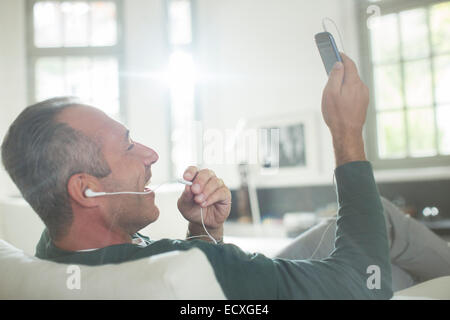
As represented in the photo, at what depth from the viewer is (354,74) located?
41cm

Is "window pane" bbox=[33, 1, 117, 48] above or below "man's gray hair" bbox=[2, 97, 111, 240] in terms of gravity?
above

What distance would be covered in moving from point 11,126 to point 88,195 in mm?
153

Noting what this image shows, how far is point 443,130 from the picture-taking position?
0.72m

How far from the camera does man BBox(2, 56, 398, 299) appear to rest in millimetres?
380

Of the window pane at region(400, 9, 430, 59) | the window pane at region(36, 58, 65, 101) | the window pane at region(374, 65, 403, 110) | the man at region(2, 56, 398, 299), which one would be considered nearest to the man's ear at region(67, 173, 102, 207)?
the man at region(2, 56, 398, 299)

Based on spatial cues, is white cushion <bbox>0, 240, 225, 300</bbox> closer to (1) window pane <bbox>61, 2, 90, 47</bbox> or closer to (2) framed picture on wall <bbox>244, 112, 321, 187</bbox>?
(1) window pane <bbox>61, 2, 90, 47</bbox>

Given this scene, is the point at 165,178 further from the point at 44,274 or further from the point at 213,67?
the point at 213,67

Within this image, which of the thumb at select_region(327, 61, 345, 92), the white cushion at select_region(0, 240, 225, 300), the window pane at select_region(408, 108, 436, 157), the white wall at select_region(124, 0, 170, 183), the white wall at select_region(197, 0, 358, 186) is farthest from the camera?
the white wall at select_region(197, 0, 358, 186)

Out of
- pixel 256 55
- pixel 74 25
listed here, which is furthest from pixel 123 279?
pixel 256 55

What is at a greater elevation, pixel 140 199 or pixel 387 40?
pixel 387 40

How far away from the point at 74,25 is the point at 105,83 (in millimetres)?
125

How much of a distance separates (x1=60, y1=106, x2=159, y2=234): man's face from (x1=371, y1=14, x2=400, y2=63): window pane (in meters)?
0.58

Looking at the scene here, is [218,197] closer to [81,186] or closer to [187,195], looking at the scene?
[187,195]
